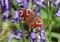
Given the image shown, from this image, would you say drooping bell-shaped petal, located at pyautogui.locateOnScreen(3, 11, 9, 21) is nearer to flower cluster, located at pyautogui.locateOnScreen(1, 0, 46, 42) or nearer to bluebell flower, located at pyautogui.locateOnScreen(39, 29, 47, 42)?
flower cluster, located at pyautogui.locateOnScreen(1, 0, 46, 42)

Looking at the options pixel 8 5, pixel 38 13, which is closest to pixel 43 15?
pixel 38 13

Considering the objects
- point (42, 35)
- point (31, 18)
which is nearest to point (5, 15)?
point (31, 18)

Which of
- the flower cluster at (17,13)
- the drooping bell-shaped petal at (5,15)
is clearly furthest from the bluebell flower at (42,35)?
the drooping bell-shaped petal at (5,15)

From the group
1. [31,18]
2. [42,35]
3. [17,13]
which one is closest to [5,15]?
[17,13]

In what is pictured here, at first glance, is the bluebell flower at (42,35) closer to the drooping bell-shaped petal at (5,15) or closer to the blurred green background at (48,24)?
the blurred green background at (48,24)

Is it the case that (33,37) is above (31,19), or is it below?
below

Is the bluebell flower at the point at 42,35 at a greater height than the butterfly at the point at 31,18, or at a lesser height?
lesser

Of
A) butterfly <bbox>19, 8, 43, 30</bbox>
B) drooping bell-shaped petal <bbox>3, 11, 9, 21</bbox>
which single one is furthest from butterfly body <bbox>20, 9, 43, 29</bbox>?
drooping bell-shaped petal <bbox>3, 11, 9, 21</bbox>

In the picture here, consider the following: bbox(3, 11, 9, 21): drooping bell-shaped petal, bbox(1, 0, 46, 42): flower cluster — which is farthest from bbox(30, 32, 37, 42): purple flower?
bbox(3, 11, 9, 21): drooping bell-shaped petal

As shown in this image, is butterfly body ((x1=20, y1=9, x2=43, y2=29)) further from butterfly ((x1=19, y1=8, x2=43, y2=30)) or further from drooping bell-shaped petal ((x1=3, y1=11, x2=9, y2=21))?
drooping bell-shaped petal ((x1=3, y1=11, x2=9, y2=21))

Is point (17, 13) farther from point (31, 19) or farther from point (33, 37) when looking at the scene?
point (33, 37)

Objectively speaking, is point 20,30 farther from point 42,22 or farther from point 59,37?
point 59,37

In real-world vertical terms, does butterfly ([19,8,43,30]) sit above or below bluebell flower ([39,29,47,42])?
above
